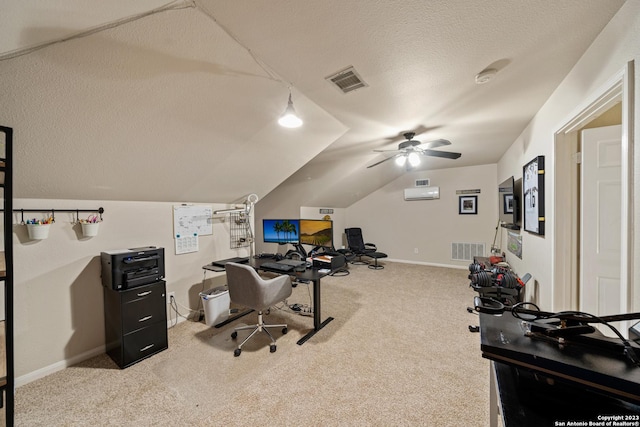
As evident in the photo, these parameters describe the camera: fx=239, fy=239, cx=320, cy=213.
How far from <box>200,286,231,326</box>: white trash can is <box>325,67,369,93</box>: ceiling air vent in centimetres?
258

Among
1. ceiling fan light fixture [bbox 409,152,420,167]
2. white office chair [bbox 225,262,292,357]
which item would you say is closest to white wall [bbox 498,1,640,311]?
ceiling fan light fixture [bbox 409,152,420,167]

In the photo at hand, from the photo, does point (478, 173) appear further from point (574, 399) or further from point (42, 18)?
point (42, 18)

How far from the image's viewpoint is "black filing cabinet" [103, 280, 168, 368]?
211cm

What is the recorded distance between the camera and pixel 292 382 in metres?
1.89

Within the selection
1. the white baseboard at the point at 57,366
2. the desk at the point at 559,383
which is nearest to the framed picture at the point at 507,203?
the desk at the point at 559,383

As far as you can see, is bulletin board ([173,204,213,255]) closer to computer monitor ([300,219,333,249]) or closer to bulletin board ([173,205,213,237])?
bulletin board ([173,205,213,237])

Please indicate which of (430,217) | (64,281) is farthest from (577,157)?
(64,281)

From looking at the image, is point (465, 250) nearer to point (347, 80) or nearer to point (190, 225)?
point (347, 80)

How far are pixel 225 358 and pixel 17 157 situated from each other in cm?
220

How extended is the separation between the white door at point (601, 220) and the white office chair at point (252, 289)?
2.56 metres

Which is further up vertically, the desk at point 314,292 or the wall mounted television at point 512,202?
the wall mounted television at point 512,202

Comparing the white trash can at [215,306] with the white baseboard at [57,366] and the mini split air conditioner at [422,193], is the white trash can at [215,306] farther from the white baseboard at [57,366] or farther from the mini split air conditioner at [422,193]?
the mini split air conditioner at [422,193]

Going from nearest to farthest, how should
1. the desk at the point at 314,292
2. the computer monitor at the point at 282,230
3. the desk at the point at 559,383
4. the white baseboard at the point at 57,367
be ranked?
the desk at the point at 559,383, the white baseboard at the point at 57,367, the desk at the point at 314,292, the computer monitor at the point at 282,230

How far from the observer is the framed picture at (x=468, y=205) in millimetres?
5281
